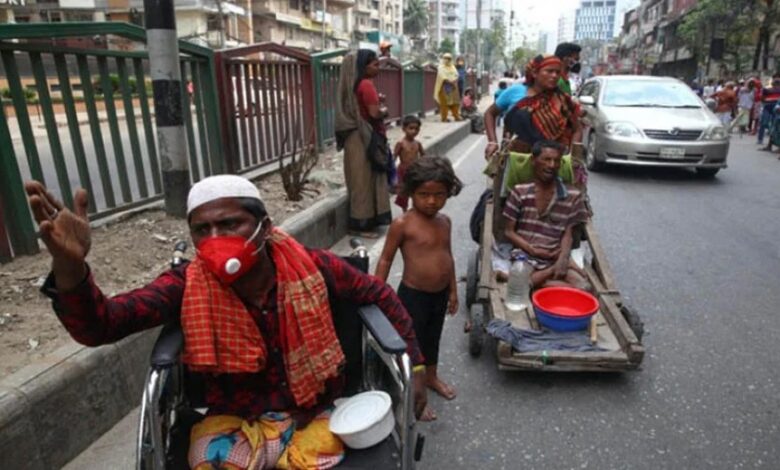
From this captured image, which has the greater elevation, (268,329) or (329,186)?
(268,329)

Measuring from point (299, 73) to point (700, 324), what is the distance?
221 inches

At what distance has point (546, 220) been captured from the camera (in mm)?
3592

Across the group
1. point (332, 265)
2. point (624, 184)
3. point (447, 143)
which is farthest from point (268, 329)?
point (447, 143)

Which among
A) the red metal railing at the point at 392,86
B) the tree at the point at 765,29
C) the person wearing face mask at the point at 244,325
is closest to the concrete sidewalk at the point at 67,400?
the person wearing face mask at the point at 244,325

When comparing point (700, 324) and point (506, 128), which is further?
point (506, 128)

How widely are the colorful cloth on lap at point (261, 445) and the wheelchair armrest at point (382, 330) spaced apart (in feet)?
1.06

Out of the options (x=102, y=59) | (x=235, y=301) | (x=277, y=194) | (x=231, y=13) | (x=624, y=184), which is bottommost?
(x=624, y=184)

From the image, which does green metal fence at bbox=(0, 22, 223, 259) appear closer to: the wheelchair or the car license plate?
the wheelchair

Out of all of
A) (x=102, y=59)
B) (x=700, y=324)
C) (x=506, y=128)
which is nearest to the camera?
(x=700, y=324)

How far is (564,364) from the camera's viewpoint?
279 cm

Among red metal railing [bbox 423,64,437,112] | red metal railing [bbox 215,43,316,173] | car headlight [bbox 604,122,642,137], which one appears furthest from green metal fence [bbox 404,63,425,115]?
red metal railing [bbox 215,43,316,173]

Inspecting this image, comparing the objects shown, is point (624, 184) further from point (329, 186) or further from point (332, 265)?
point (332, 265)

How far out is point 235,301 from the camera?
5.45 ft

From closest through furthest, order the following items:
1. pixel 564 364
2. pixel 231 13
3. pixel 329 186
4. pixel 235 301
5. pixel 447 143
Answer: pixel 235 301 < pixel 564 364 < pixel 329 186 < pixel 447 143 < pixel 231 13
